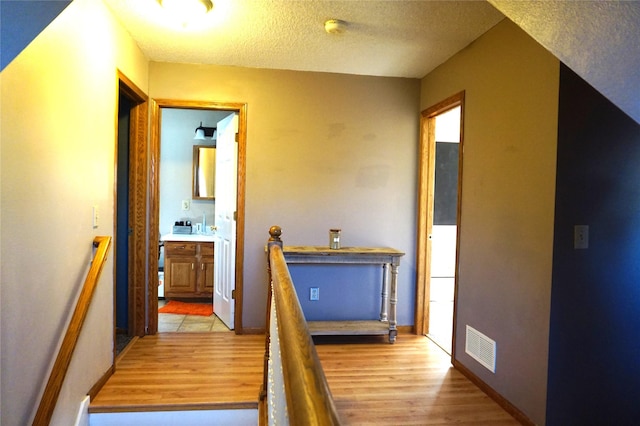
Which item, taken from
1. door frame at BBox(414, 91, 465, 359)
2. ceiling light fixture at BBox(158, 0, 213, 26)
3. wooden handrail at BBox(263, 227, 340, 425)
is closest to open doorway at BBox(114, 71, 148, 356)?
ceiling light fixture at BBox(158, 0, 213, 26)

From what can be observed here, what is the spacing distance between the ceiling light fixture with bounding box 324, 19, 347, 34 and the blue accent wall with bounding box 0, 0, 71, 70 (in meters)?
1.61

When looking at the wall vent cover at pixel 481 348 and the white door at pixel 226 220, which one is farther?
the white door at pixel 226 220

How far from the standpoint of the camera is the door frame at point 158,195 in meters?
3.35

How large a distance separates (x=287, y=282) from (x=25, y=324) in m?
1.15

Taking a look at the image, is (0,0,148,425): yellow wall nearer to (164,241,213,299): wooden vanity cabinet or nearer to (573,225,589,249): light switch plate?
(164,241,213,299): wooden vanity cabinet

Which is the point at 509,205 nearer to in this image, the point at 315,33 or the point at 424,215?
the point at 424,215

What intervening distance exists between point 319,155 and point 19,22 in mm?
2518

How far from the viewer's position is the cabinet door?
4.44m

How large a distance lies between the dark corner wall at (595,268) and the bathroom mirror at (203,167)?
13.0 ft

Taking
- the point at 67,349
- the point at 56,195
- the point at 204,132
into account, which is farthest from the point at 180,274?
the point at 56,195

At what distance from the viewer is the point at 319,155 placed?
11.7ft

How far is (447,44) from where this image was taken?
9.38 feet

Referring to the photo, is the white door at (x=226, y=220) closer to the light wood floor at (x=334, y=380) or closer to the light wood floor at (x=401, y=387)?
the light wood floor at (x=334, y=380)

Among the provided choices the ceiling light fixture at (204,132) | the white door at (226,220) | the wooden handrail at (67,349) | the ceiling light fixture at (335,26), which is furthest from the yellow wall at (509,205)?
the ceiling light fixture at (204,132)
